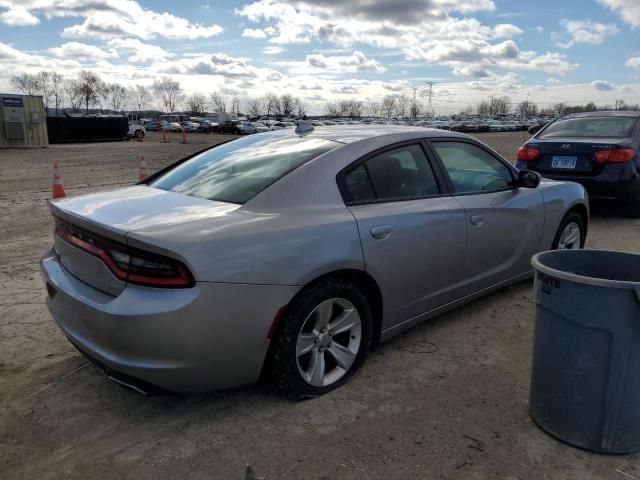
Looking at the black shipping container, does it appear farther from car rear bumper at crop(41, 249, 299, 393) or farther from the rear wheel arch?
the rear wheel arch

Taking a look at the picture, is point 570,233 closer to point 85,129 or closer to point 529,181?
point 529,181

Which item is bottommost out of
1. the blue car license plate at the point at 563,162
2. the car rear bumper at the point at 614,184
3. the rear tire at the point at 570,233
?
the rear tire at the point at 570,233

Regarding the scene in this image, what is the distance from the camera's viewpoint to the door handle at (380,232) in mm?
3170

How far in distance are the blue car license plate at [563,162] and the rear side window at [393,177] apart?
4.65m

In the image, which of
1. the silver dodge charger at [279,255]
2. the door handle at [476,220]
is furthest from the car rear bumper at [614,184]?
the door handle at [476,220]

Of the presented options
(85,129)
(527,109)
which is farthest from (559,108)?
(85,129)

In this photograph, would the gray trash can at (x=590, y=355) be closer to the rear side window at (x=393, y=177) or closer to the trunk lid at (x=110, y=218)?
the rear side window at (x=393, y=177)

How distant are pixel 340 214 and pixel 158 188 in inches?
51.2

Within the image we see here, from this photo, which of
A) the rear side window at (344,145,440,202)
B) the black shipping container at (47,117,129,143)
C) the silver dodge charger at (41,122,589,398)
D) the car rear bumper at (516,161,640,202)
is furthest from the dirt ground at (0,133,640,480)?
the black shipping container at (47,117,129,143)

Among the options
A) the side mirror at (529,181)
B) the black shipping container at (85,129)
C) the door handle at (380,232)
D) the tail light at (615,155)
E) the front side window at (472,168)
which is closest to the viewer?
the door handle at (380,232)

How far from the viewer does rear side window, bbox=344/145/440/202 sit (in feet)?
10.9

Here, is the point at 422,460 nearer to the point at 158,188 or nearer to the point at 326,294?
the point at 326,294

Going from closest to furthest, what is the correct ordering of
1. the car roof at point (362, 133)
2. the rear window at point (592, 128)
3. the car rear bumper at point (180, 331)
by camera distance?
1. the car rear bumper at point (180, 331)
2. the car roof at point (362, 133)
3. the rear window at point (592, 128)

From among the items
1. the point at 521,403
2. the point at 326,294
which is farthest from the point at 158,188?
the point at 521,403
